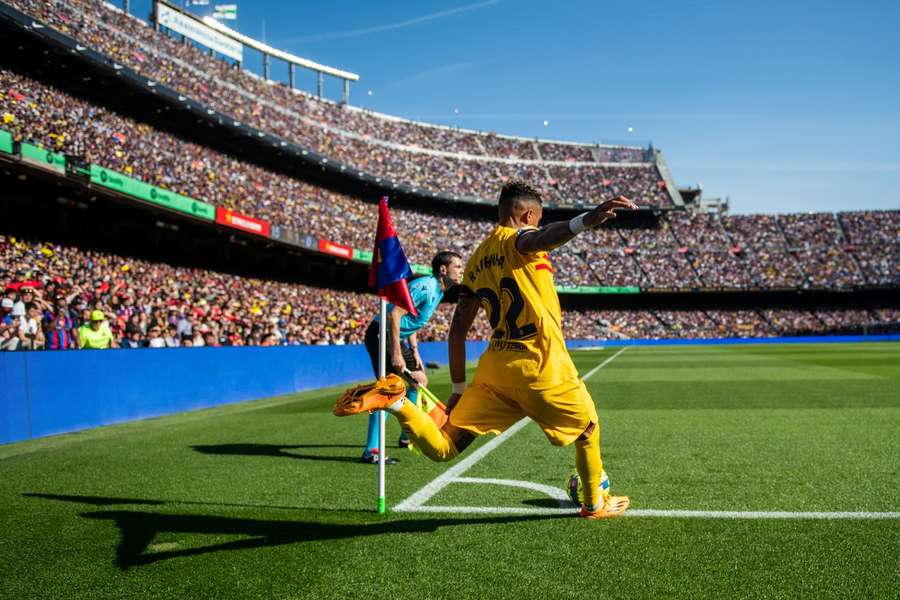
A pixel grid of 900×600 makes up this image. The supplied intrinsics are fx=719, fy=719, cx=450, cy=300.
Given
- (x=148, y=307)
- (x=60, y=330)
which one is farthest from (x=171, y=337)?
(x=60, y=330)

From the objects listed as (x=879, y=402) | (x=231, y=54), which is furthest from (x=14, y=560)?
(x=231, y=54)

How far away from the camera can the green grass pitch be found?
11.6ft

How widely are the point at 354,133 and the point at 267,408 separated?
41.8 meters

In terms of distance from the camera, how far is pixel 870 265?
62281mm

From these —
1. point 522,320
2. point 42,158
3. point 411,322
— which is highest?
point 42,158

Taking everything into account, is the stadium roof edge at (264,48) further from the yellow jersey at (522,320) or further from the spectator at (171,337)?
the yellow jersey at (522,320)

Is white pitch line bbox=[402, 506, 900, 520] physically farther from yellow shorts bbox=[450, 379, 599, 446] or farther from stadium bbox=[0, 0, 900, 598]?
yellow shorts bbox=[450, 379, 599, 446]

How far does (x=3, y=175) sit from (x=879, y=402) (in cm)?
2241

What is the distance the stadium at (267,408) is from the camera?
3875 mm

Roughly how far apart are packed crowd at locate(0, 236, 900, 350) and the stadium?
145 millimetres

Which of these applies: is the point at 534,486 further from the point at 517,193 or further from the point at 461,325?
the point at 517,193

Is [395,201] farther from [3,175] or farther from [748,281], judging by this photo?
[3,175]

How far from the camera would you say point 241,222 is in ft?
98.4

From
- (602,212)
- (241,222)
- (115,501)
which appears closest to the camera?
(602,212)
